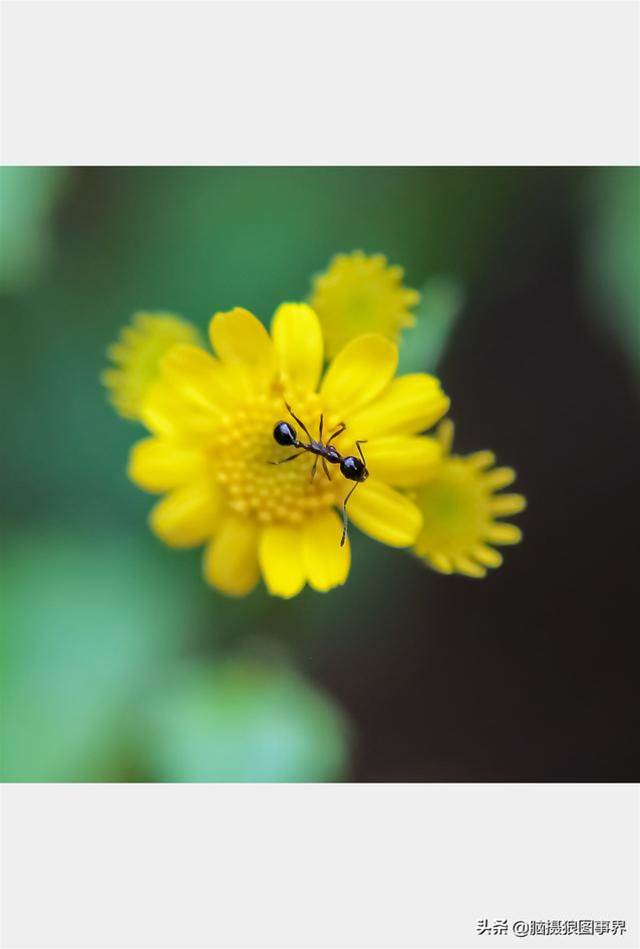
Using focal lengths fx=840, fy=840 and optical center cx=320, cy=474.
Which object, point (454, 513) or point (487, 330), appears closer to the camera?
point (454, 513)

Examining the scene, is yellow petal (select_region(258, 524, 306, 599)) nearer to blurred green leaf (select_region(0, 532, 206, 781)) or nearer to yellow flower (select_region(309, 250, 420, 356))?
yellow flower (select_region(309, 250, 420, 356))

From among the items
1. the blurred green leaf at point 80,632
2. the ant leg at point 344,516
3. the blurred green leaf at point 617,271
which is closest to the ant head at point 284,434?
the ant leg at point 344,516

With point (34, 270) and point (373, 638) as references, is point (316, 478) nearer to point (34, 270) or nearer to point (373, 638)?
point (373, 638)

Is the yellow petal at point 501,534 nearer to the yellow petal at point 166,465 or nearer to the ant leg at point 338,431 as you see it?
the ant leg at point 338,431

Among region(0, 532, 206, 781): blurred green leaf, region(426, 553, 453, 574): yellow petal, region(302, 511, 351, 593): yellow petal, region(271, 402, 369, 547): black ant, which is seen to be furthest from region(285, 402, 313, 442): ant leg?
region(0, 532, 206, 781): blurred green leaf

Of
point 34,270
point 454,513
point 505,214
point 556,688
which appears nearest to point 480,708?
point 556,688

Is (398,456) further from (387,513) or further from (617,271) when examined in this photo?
(617,271)

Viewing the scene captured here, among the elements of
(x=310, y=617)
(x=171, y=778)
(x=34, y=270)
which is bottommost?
(x=171, y=778)
